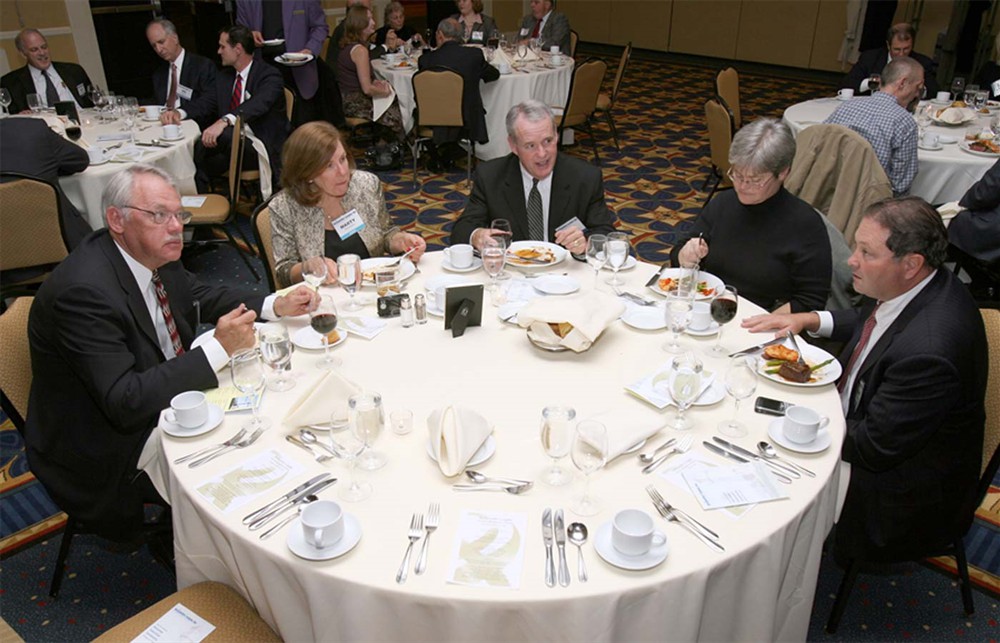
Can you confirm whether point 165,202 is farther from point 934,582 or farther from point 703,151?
point 703,151

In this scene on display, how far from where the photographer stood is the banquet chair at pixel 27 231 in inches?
147

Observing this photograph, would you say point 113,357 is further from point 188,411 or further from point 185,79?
point 185,79

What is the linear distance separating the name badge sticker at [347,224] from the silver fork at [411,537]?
1710mm

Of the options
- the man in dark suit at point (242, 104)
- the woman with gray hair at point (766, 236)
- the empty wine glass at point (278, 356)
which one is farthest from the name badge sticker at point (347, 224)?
the man in dark suit at point (242, 104)

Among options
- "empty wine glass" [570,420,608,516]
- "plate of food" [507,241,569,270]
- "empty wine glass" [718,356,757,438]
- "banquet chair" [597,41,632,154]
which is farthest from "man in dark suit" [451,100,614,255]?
"banquet chair" [597,41,632,154]

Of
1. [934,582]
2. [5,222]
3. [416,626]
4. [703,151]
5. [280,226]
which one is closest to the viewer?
[416,626]

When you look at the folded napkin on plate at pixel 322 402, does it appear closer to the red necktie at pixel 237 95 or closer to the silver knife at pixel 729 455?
the silver knife at pixel 729 455

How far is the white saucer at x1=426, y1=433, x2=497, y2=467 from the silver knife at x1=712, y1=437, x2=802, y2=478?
573mm

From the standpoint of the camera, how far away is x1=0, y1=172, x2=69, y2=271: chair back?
372 centimetres

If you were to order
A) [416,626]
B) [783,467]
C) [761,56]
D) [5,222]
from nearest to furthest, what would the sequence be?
[416,626], [783,467], [5,222], [761,56]

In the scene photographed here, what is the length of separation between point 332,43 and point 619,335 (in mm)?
6696

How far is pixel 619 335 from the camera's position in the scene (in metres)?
2.39

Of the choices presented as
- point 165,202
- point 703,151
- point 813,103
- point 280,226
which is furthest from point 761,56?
point 165,202

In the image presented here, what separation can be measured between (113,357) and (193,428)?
387 millimetres
